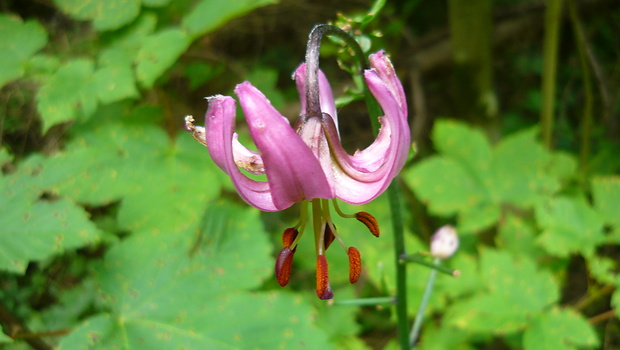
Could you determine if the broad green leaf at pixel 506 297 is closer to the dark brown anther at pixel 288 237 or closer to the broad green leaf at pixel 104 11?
the dark brown anther at pixel 288 237

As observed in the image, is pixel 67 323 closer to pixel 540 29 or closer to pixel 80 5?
pixel 80 5

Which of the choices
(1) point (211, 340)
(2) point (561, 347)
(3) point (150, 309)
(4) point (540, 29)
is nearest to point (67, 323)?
(3) point (150, 309)

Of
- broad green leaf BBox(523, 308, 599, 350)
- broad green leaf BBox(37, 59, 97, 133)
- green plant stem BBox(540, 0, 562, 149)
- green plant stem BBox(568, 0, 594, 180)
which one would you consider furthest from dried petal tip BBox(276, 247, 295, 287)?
green plant stem BBox(568, 0, 594, 180)

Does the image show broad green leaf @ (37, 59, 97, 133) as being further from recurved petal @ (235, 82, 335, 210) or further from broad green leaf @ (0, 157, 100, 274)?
recurved petal @ (235, 82, 335, 210)

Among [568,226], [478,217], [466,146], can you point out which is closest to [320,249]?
[568,226]

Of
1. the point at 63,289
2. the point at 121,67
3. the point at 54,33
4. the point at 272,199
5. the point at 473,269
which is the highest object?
the point at 272,199

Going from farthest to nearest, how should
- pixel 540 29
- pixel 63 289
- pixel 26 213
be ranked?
pixel 540 29 → pixel 63 289 → pixel 26 213

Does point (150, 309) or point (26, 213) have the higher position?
point (26, 213)

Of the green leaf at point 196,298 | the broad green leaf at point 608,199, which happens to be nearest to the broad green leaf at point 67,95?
the green leaf at point 196,298
